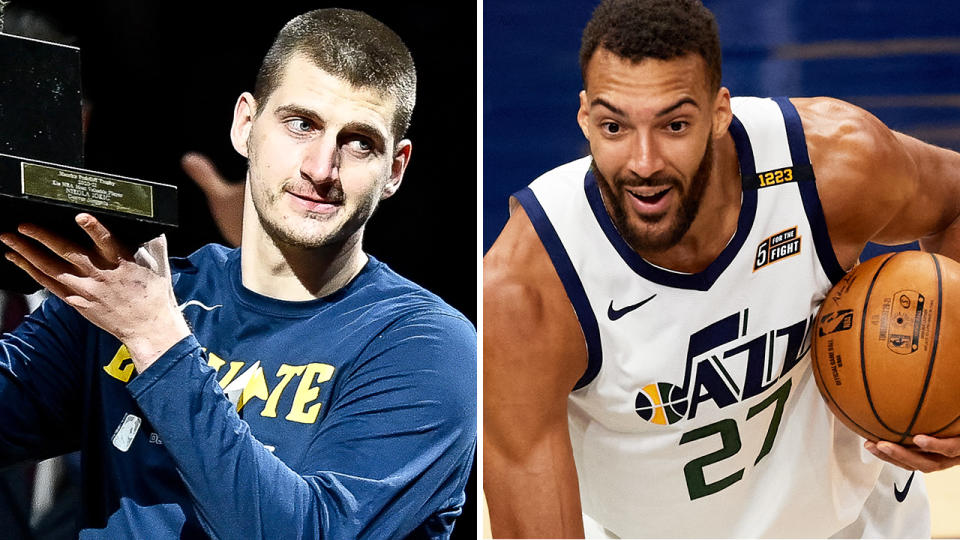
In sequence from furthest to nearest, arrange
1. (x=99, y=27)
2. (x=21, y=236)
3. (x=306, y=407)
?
(x=99, y=27)
(x=306, y=407)
(x=21, y=236)

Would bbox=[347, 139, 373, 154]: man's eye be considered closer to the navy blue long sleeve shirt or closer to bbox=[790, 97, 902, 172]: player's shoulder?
the navy blue long sleeve shirt

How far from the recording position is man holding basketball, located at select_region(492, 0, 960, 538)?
253 cm

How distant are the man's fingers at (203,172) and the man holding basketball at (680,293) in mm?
639

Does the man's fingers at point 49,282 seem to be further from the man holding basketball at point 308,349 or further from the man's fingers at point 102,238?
the man holding basketball at point 308,349

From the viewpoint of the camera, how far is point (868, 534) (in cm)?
264

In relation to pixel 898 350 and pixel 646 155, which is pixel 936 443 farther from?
pixel 646 155

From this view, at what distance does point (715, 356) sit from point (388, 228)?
2.59 feet

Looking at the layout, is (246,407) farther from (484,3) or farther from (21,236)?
(484,3)

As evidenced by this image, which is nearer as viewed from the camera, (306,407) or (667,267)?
(306,407)

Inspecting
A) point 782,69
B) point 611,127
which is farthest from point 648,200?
point 782,69

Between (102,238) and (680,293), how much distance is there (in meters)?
1.25

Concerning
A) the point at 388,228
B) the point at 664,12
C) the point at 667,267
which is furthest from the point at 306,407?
the point at 664,12

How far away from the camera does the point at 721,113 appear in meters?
2.53

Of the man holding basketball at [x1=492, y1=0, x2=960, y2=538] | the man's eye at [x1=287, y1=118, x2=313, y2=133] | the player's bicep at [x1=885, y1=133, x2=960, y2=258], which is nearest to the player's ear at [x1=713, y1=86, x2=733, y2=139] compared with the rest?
the man holding basketball at [x1=492, y1=0, x2=960, y2=538]
